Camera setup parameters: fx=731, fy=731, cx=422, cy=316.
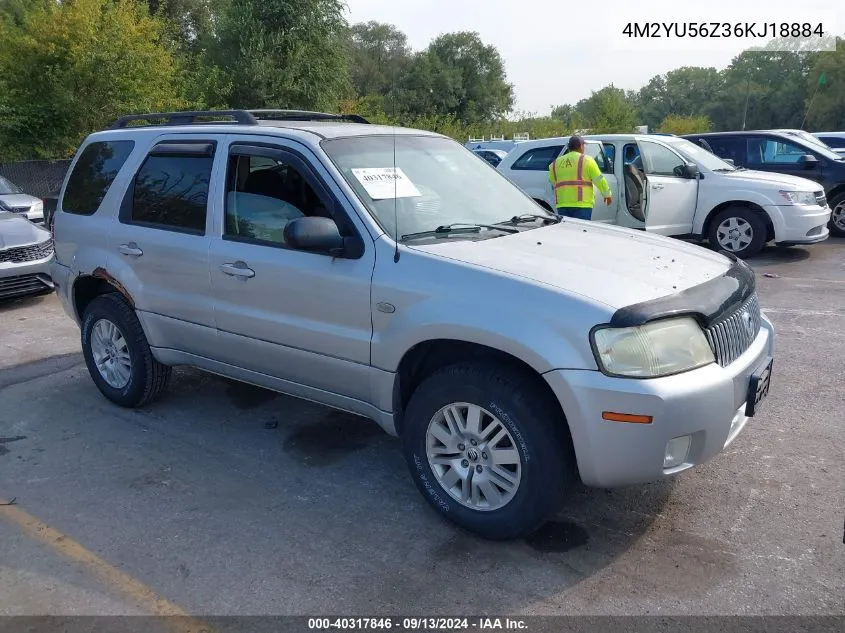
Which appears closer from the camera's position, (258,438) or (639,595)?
(639,595)

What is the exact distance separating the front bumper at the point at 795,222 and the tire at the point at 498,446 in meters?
8.12

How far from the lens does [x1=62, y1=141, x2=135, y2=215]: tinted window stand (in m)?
5.02

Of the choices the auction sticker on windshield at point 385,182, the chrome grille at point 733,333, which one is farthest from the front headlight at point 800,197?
the auction sticker on windshield at point 385,182

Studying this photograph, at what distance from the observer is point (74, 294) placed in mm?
5340

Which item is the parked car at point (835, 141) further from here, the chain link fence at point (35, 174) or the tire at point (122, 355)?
the chain link fence at point (35, 174)

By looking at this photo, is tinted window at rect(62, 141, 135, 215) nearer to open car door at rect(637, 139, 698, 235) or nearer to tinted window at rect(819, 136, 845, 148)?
open car door at rect(637, 139, 698, 235)

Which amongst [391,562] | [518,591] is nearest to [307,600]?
[391,562]

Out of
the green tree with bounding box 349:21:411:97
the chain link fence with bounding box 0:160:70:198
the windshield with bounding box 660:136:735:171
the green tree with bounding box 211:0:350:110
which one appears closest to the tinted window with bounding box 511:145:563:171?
the windshield with bounding box 660:136:735:171

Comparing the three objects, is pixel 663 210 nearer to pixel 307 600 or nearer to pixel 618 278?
pixel 618 278

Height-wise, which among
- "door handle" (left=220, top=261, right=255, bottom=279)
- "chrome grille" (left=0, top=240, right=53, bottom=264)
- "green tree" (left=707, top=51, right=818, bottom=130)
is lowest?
"chrome grille" (left=0, top=240, right=53, bottom=264)

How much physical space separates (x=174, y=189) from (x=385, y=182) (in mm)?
1520

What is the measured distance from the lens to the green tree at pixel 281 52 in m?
26.2

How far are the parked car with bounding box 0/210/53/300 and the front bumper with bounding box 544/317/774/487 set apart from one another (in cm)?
722

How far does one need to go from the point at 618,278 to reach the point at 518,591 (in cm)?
141
